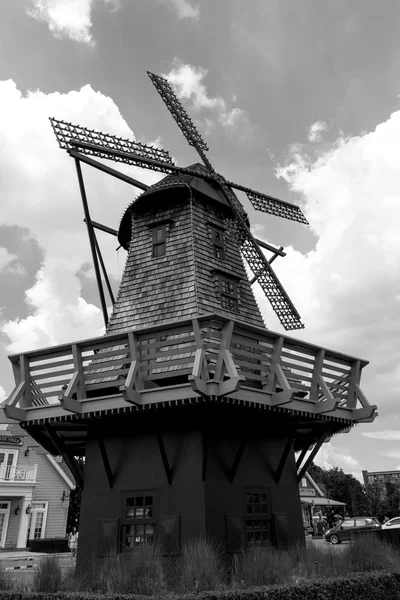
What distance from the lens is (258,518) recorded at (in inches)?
387

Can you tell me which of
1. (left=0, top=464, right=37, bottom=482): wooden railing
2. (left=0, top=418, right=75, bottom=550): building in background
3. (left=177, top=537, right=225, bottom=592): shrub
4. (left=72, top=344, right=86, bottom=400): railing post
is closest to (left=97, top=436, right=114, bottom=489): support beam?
(left=72, top=344, right=86, bottom=400): railing post

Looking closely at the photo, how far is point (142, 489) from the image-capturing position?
970cm

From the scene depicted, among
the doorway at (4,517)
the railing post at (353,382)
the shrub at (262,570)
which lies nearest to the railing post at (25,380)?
the shrub at (262,570)

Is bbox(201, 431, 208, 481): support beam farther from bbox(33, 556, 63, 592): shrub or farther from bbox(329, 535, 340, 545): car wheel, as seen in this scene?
bbox(329, 535, 340, 545): car wheel

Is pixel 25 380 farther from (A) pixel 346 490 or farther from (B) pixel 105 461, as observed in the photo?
(A) pixel 346 490

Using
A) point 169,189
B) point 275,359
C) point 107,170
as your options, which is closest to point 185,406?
point 275,359

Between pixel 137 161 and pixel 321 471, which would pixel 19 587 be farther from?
pixel 321 471

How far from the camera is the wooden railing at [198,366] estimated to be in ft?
27.3

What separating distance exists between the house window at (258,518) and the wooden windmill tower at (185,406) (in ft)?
0.09

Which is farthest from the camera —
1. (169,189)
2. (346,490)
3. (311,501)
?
(346,490)

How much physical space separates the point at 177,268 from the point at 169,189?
2467 mm

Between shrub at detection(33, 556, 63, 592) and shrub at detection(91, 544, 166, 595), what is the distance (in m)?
0.56

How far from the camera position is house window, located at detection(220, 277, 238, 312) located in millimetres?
11812

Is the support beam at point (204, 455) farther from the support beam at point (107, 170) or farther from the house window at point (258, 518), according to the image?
the support beam at point (107, 170)
